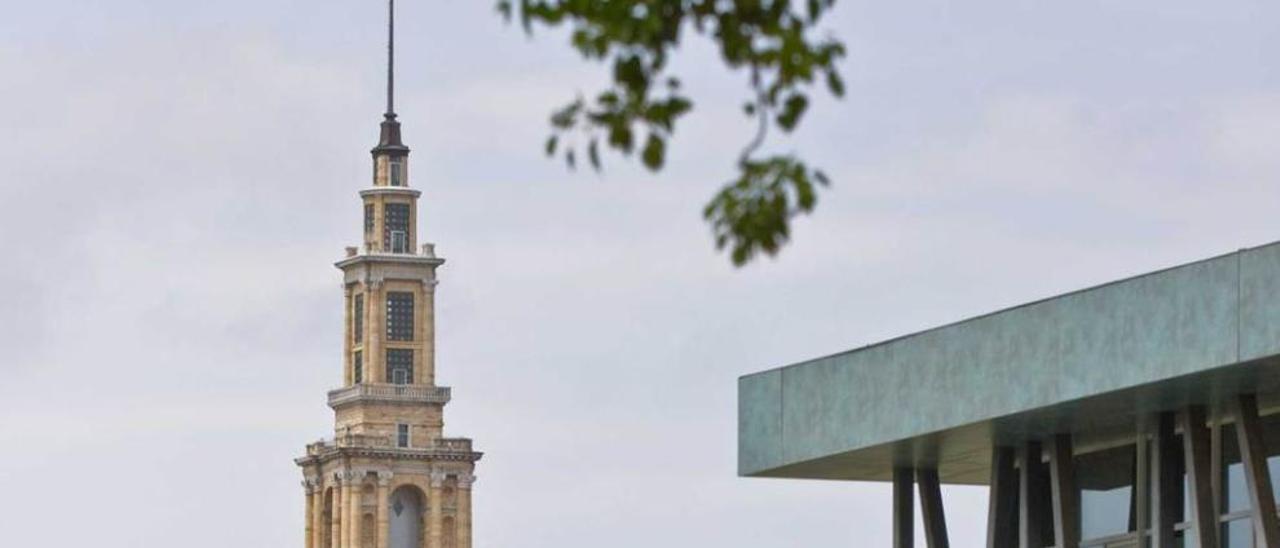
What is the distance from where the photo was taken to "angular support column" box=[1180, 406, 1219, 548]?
39094 mm

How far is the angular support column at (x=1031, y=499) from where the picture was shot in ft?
140

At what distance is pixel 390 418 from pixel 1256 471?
15891 centimetres

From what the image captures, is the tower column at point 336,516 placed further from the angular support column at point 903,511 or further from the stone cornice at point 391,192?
the angular support column at point 903,511

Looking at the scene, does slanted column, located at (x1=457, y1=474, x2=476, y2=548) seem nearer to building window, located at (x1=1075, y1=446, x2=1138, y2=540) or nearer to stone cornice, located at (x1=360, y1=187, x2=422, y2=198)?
stone cornice, located at (x1=360, y1=187, x2=422, y2=198)

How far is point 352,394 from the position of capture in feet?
646

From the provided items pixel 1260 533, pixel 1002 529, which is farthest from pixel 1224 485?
pixel 1002 529

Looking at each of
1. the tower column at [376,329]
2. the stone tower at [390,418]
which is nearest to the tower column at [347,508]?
the stone tower at [390,418]

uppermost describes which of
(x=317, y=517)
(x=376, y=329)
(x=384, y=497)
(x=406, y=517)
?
(x=376, y=329)

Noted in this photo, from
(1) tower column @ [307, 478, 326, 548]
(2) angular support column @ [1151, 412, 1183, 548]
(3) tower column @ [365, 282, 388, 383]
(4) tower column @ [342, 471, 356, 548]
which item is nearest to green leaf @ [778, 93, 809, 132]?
(2) angular support column @ [1151, 412, 1183, 548]

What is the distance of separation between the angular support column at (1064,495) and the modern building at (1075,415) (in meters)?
0.02

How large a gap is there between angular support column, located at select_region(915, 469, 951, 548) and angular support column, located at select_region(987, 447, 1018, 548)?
1.25 metres

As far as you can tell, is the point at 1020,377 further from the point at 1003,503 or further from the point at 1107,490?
the point at 1003,503

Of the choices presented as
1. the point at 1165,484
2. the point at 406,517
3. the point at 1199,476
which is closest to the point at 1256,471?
the point at 1199,476

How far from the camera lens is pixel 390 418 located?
644ft
